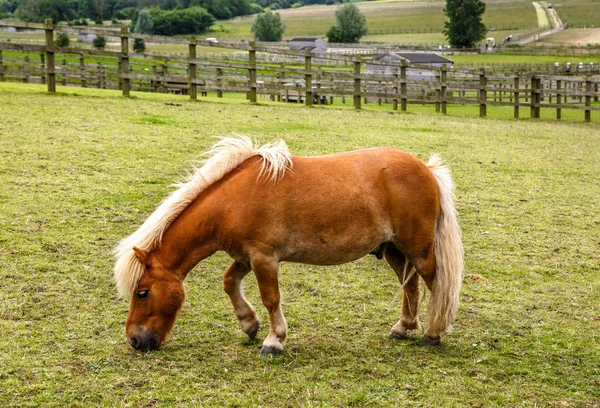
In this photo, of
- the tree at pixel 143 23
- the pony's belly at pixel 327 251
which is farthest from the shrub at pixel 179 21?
the pony's belly at pixel 327 251

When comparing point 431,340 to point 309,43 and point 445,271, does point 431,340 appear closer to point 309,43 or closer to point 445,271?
point 445,271

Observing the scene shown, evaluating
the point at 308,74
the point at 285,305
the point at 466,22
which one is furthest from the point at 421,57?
the point at 285,305

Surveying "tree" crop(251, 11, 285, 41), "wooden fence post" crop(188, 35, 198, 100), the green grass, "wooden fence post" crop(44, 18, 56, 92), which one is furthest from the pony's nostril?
"tree" crop(251, 11, 285, 41)

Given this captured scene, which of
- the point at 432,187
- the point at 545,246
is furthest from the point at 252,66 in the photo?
the point at 432,187

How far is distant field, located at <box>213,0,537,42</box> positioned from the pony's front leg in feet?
365

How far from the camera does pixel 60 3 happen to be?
124 metres

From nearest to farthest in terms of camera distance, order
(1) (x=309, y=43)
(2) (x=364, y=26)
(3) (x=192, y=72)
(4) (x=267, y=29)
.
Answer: (3) (x=192, y=72)
(1) (x=309, y=43)
(2) (x=364, y=26)
(4) (x=267, y=29)

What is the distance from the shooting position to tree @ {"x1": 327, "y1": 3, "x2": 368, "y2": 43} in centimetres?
10581

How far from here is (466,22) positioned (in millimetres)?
83250

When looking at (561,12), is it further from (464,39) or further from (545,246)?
(545,246)

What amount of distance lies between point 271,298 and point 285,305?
111 centimetres

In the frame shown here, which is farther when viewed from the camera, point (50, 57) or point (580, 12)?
point (580, 12)

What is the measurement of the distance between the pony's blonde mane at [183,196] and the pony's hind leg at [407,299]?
111cm

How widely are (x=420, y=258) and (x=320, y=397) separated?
1.37 metres
